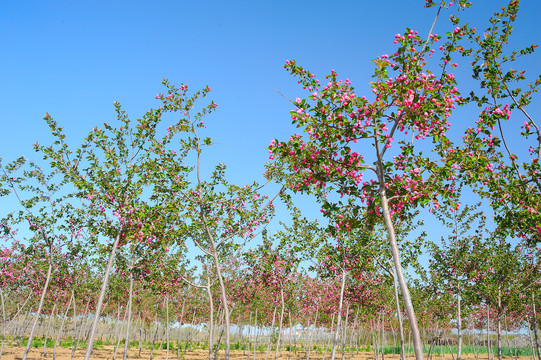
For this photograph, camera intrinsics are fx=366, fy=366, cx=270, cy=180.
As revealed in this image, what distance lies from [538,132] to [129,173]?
40.2ft

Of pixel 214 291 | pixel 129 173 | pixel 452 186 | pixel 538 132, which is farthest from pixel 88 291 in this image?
pixel 538 132

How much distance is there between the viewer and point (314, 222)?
18688 millimetres

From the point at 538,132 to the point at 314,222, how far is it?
35.8 ft

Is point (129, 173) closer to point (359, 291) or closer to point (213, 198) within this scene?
point (213, 198)

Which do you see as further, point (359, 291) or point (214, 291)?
point (214, 291)

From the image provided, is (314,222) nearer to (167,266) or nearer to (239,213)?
(239,213)

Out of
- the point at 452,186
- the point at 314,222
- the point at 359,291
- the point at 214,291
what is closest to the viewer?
the point at 452,186

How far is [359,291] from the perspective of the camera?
75.9ft

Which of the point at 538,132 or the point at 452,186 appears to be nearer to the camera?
Result: the point at 452,186

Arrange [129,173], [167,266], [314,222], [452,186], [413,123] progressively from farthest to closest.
→ [314,222] < [167,266] < [129,173] < [452,186] < [413,123]

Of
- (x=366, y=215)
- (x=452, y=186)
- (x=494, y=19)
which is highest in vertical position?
(x=494, y=19)

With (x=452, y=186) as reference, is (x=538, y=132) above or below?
above

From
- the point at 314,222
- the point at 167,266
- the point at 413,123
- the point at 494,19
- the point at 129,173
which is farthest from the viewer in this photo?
the point at 314,222

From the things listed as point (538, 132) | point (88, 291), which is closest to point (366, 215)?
point (538, 132)
